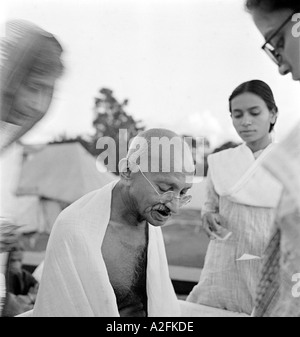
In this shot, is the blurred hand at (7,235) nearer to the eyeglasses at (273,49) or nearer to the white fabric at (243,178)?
the white fabric at (243,178)

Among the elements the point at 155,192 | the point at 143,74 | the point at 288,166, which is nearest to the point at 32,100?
the point at 143,74

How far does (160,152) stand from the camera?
4.50 ft

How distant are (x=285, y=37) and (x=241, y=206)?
0.66 metres

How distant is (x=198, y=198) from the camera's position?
5.09 ft

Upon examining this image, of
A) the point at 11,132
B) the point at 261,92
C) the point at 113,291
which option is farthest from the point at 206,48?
the point at 113,291

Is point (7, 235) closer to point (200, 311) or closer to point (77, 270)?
point (77, 270)

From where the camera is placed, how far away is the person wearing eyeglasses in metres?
0.97

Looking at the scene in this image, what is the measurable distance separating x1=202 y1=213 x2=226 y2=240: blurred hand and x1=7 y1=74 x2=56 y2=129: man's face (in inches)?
24.9

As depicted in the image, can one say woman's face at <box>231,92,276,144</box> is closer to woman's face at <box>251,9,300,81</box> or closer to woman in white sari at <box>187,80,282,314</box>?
woman in white sari at <box>187,80,282,314</box>

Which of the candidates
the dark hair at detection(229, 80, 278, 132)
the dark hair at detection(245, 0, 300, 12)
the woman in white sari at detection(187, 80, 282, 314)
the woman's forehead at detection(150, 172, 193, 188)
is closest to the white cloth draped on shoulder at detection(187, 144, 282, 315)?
the woman in white sari at detection(187, 80, 282, 314)
